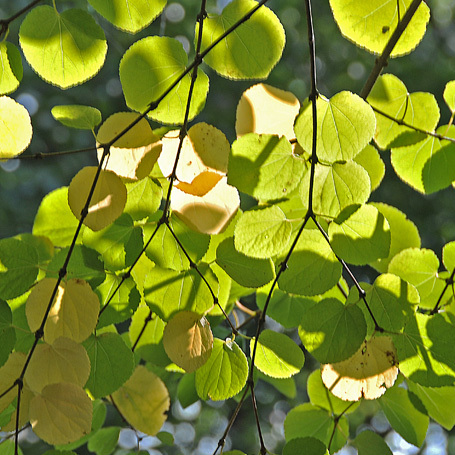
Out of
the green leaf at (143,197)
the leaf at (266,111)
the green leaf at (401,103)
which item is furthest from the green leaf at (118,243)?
the green leaf at (401,103)

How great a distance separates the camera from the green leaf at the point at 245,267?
0.42 m

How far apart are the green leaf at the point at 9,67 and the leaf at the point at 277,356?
286mm

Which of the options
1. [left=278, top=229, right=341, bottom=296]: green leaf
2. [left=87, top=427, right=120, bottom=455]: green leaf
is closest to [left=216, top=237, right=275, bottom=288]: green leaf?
[left=278, top=229, right=341, bottom=296]: green leaf

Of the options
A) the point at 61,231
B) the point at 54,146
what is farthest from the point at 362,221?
the point at 54,146

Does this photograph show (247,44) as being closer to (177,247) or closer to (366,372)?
(177,247)

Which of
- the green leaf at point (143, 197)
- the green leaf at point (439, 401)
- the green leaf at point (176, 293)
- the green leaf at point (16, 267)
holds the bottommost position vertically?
the green leaf at point (439, 401)

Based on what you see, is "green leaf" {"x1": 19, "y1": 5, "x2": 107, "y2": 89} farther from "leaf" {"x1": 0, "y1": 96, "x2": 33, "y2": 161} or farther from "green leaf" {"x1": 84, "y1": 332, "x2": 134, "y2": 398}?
"green leaf" {"x1": 84, "y1": 332, "x2": 134, "y2": 398}

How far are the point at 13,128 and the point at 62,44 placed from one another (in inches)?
3.2

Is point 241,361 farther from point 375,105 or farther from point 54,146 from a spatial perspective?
point 54,146

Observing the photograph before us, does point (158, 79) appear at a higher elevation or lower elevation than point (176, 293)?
higher

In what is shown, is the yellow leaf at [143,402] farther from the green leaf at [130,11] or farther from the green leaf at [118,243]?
the green leaf at [130,11]

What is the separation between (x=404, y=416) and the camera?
534mm

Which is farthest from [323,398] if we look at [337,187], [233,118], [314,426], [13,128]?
[233,118]

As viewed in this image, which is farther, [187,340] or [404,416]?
→ [404,416]
